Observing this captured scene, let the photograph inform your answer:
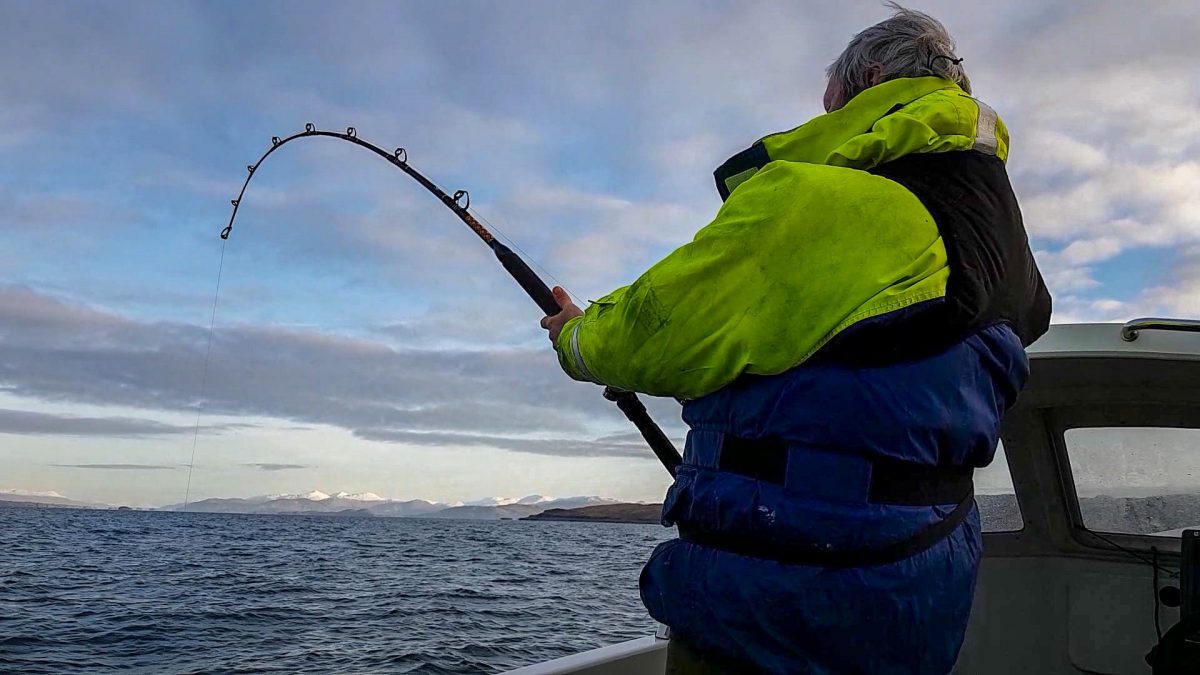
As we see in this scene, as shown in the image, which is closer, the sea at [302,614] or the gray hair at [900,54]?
the gray hair at [900,54]

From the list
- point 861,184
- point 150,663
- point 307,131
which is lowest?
point 150,663

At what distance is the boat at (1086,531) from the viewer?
344 centimetres

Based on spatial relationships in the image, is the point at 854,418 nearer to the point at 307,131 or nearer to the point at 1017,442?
the point at 1017,442

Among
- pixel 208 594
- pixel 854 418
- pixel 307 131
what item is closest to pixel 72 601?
pixel 208 594

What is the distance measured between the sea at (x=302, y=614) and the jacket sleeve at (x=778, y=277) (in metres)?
10.5

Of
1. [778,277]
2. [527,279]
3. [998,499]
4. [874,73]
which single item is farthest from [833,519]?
[998,499]

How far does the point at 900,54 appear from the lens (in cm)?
188

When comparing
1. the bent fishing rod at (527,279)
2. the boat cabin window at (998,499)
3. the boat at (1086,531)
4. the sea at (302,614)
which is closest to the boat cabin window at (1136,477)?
the boat at (1086,531)

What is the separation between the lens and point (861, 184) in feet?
5.15

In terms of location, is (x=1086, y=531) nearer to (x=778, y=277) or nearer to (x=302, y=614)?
(x=778, y=277)

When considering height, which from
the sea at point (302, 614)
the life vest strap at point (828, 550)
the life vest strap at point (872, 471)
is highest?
the life vest strap at point (872, 471)

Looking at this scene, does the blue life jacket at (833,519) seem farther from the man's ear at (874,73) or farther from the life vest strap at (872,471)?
the man's ear at (874,73)

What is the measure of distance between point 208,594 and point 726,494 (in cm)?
2319

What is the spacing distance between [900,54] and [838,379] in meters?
0.78
